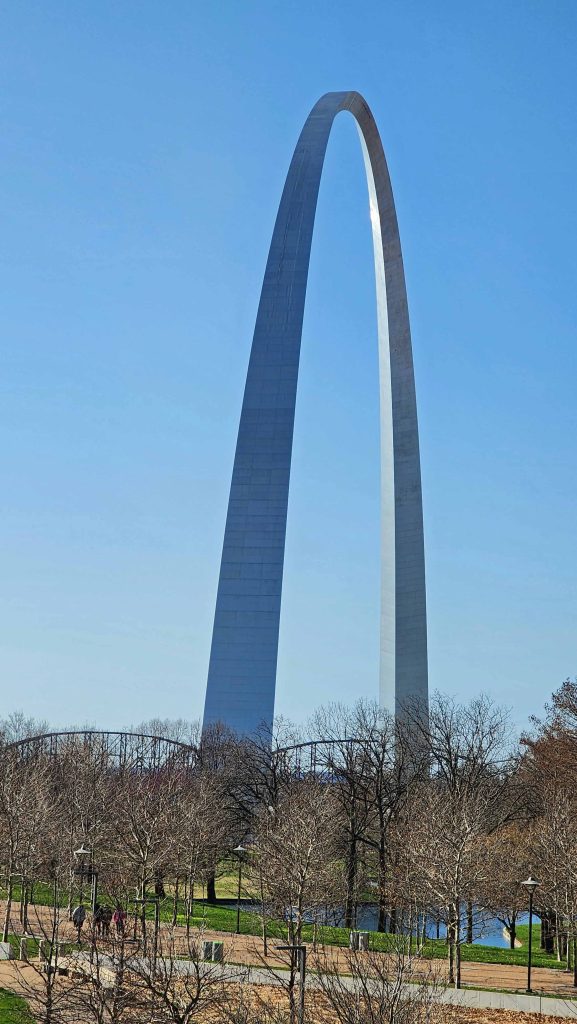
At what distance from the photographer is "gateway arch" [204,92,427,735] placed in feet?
146

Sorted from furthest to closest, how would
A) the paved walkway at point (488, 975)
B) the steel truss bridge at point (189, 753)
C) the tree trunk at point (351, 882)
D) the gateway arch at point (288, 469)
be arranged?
the steel truss bridge at point (189, 753)
the gateway arch at point (288, 469)
the tree trunk at point (351, 882)
the paved walkway at point (488, 975)

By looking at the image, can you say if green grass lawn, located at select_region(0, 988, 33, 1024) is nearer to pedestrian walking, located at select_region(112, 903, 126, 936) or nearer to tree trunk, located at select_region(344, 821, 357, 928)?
pedestrian walking, located at select_region(112, 903, 126, 936)

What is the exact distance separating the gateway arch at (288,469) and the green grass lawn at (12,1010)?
21309 mm

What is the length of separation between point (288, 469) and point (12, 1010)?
89.8 feet

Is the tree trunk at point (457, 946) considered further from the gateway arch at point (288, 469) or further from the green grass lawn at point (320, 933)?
the gateway arch at point (288, 469)

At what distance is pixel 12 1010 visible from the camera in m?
22.0

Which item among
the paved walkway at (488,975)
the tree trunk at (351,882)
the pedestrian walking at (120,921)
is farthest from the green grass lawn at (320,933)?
the pedestrian walking at (120,921)

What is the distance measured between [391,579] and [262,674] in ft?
37.3

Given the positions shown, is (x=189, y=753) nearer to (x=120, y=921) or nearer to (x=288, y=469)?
(x=288, y=469)

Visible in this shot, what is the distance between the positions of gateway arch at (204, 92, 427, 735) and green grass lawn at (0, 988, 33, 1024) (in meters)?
21.3

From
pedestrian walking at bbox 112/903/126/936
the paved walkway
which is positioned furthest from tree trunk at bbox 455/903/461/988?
pedestrian walking at bbox 112/903/126/936

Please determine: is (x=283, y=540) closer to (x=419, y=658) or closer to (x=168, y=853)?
(x=419, y=658)

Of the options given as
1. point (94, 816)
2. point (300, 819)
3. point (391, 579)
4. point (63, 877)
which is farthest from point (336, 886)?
point (391, 579)

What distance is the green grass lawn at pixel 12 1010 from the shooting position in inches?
822
